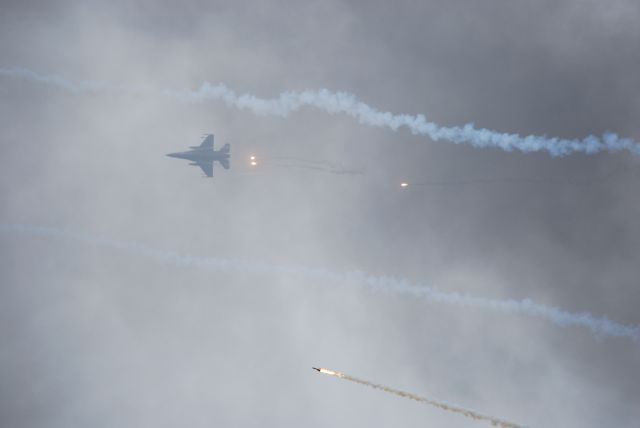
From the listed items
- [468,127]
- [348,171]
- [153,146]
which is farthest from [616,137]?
[153,146]

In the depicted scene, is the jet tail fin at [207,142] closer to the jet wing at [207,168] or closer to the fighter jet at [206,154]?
the fighter jet at [206,154]

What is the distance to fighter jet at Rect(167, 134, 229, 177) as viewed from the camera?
98625mm

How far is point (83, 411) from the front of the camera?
11856cm

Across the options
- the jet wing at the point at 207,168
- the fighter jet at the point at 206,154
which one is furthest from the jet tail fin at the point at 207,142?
the jet wing at the point at 207,168

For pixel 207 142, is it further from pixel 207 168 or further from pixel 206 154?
pixel 207 168

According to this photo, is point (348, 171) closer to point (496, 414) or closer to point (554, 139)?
point (554, 139)

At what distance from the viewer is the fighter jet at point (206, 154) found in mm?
98625

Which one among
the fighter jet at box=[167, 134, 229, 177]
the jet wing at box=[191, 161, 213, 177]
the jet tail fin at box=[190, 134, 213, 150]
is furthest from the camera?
the jet wing at box=[191, 161, 213, 177]

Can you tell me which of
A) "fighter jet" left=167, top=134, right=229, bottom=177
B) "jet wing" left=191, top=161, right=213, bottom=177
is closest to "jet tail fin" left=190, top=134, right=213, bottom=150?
"fighter jet" left=167, top=134, right=229, bottom=177

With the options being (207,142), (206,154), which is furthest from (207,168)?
(207,142)

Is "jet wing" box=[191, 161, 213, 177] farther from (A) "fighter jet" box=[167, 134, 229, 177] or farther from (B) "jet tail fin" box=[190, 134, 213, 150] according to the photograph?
(B) "jet tail fin" box=[190, 134, 213, 150]

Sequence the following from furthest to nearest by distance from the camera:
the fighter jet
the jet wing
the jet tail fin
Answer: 1. the jet wing
2. the jet tail fin
3. the fighter jet

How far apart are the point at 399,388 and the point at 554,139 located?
5936 centimetres

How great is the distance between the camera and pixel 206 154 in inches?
3900
